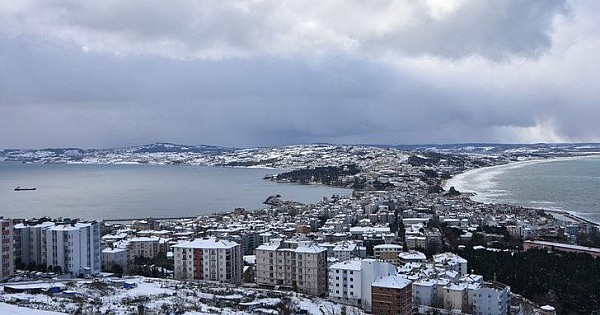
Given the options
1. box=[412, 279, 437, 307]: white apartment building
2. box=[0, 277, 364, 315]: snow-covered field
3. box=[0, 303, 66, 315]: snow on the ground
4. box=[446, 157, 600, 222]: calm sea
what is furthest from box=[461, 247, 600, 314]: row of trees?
box=[446, 157, 600, 222]: calm sea

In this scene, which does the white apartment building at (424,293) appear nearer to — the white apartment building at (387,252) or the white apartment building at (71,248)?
the white apartment building at (387,252)

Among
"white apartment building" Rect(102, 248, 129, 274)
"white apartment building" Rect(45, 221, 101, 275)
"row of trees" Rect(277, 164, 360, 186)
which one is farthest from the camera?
"row of trees" Rect(277, 164, 360, 186)

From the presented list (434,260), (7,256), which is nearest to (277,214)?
(434,260)

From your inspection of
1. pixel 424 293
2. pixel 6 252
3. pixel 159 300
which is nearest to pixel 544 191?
pixel 424 293

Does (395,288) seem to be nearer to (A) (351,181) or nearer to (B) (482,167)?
(A) (351,181)

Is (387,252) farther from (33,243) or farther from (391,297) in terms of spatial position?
(33,243)

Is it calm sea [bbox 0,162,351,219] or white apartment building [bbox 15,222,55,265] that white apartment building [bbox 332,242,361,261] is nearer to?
white apartment building [bbox 15,222,55,265]

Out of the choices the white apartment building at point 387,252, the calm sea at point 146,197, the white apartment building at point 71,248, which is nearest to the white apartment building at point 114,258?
the white apartment building at point 71,248
